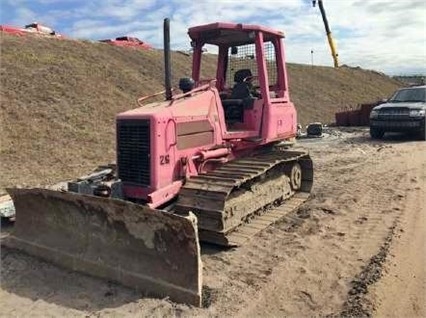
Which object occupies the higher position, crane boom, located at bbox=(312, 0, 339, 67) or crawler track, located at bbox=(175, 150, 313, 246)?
crane boom, located at bbox=(312, 0, 339, 67)

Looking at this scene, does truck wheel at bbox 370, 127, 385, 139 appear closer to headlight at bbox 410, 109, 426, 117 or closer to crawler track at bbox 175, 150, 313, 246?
headlight at bbox 410, 109, 426, 117

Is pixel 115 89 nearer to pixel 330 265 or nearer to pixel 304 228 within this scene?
pixel 304 228

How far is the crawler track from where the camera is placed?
18.9 ft

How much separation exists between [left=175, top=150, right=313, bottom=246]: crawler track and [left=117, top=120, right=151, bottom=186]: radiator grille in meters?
0.53

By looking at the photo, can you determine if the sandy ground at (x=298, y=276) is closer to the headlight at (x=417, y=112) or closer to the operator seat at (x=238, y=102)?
the operator seat at (x=238, y=102)

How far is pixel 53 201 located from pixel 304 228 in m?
3.18

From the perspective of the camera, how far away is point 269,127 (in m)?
7.47

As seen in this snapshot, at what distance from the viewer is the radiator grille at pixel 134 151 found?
5781 millimetres

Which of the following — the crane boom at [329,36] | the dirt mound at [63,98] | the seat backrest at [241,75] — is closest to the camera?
the seat backrest at [241,75]

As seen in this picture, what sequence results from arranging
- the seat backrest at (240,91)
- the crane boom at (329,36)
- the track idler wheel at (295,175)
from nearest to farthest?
the seat backrest at (240,91) → the track idler wheel at (295,175) → the crane boom at (329,36)

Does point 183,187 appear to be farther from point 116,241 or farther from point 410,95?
point 410,95

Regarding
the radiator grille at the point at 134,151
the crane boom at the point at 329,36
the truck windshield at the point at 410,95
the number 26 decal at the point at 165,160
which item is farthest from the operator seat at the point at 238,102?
the crane boom at the point at 329,36

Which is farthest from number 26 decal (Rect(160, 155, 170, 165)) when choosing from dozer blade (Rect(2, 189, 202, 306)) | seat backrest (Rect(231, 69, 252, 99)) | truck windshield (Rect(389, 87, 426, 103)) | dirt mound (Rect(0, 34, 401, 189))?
truck windshield (Rect(389, 87, 426, 103))

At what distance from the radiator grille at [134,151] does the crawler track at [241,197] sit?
0.53 meters
